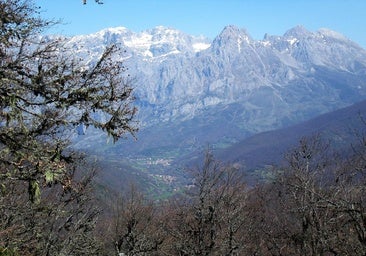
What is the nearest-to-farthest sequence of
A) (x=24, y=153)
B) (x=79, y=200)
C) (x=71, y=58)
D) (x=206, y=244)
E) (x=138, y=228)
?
1. (x=24, y=153)
2. (x=71, y=58)
3. (x=79, y=200)
4. (x=206, y=244)
5. (x=138, y=228)

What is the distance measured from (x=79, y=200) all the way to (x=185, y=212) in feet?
25.8

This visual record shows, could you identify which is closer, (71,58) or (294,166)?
(71,58)

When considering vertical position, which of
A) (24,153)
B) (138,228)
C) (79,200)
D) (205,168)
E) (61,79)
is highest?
(61,79)

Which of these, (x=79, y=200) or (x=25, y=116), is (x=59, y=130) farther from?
(x=79, y=200)

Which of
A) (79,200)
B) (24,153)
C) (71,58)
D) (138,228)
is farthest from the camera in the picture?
(138,228)

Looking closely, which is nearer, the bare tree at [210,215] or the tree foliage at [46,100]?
the tree foliage at [46,100]

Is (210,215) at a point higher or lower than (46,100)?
lower

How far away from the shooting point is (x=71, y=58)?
941 centimetres

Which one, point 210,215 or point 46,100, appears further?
point 210,215

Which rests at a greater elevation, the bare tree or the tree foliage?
the tree foliage

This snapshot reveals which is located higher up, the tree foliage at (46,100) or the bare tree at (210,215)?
the tree foliage at (46,100)

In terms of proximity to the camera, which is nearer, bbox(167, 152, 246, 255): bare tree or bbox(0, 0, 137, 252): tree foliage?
bbox(0, 0, 137, 252): tree foliage

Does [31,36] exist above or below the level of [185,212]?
above

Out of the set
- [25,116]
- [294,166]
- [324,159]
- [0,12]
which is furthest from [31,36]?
[324,159]
